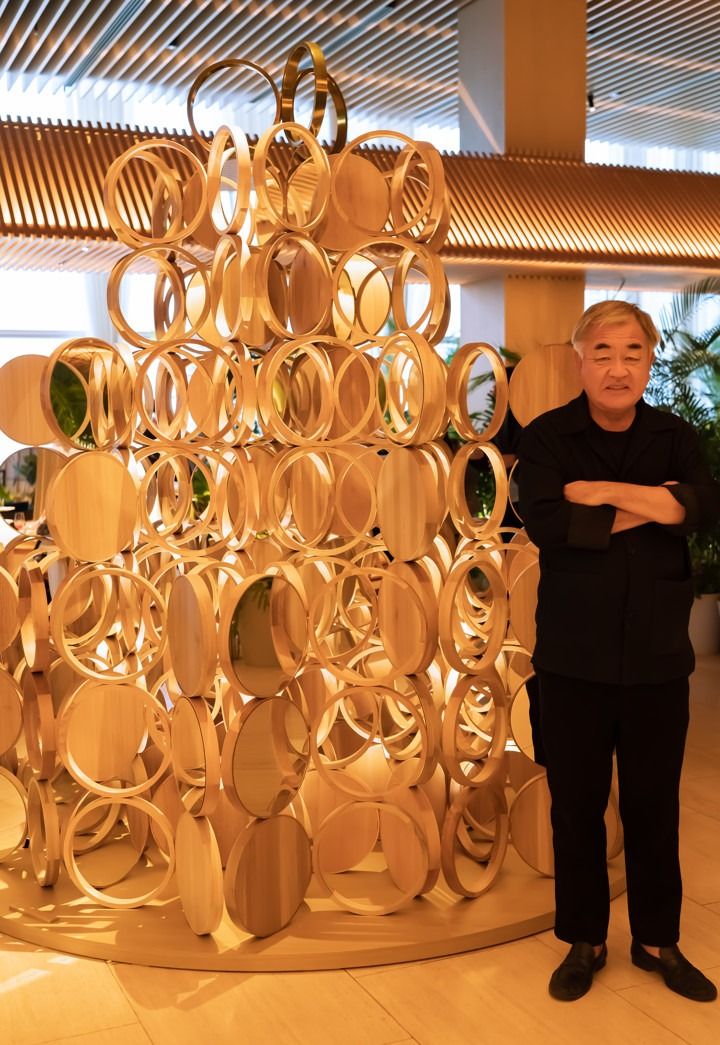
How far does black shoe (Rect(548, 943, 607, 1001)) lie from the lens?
8.38ft

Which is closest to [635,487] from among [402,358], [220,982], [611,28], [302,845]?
[402,358]

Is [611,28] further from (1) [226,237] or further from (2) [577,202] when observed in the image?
(1) [226,237]

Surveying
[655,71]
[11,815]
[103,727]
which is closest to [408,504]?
[103,727]

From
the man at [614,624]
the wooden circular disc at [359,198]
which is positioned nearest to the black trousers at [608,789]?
the man at [614,624]

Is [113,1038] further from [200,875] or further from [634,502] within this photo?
[634,502]

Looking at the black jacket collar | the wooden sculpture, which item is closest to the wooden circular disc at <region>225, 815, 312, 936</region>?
the wooden sculpture

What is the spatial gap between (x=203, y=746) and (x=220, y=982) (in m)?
0.55

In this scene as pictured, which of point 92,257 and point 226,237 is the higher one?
point 92,257

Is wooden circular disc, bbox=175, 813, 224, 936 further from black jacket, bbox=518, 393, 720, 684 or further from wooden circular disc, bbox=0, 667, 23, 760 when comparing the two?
black jacket, bbox=518, 393, 720, 684

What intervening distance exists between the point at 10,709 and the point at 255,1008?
114 centimetres

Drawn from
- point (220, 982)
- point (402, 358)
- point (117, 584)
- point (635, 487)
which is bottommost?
point (220, 982)

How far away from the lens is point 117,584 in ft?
10.8

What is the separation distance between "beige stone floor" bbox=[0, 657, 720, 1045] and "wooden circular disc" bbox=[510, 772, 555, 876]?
0.95 feet

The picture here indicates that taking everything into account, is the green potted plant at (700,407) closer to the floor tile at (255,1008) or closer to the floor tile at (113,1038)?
the floor tile at (255,1008)
